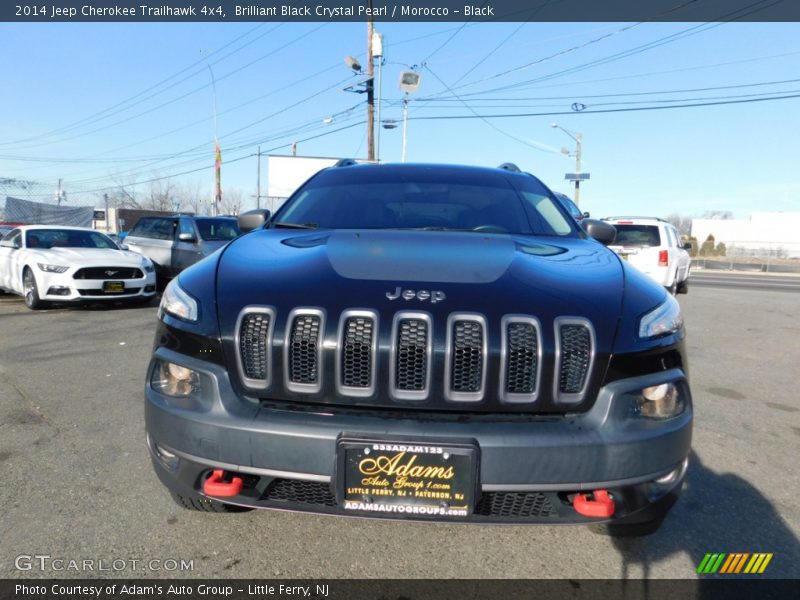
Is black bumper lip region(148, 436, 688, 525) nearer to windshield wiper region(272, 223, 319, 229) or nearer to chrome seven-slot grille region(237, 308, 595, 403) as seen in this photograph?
chrome seven-slot grille region(237, 308, 595, 403)

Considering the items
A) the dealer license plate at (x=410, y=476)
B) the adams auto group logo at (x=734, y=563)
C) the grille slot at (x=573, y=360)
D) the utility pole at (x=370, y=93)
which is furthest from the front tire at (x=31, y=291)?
the utility pole at (x=370, y=93)

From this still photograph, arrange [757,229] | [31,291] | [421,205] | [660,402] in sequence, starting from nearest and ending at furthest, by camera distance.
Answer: [660,402], [421,205], [31,291], [757,229]

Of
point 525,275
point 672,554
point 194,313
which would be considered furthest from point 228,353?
point 672,554

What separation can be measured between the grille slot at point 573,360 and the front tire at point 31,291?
9145 millimetres

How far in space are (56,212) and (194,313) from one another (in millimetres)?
42960

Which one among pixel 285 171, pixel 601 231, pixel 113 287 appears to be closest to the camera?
pixel 601 231

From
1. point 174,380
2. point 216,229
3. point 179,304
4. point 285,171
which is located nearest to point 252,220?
point 179,304

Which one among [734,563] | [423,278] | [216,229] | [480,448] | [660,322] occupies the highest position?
[216,229]

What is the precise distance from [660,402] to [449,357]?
0.82 metres

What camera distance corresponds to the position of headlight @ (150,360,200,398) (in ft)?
6.52

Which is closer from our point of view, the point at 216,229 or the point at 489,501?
the point at 489,501

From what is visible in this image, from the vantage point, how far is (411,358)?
1854 millimetres

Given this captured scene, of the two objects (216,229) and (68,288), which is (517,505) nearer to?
(68,288)

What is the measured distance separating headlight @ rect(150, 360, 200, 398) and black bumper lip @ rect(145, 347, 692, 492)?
0.08 meters
